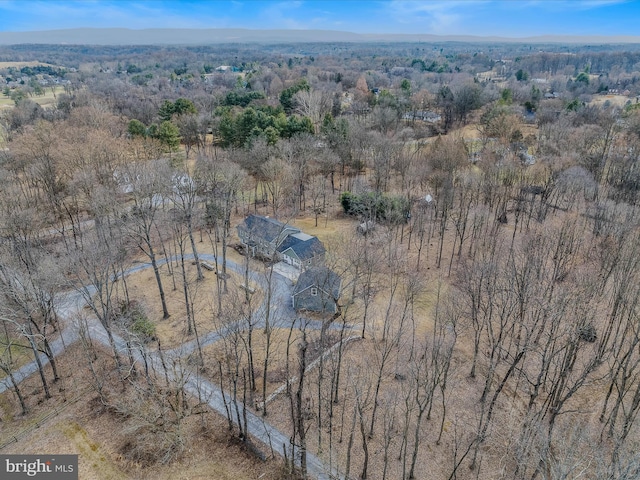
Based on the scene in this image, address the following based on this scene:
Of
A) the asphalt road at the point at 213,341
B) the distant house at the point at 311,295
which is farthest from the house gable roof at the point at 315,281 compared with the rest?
the asphalt road at the point at 213,341

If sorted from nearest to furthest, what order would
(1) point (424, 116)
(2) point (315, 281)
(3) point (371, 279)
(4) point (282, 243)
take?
(2) point (315, 281) → (3) point (371, 279) → (4) point (282, 243) → (1) point (424, 116)

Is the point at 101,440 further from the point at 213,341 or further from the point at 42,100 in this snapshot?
the point at 42,100

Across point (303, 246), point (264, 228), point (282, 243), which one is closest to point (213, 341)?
point (303, 246)

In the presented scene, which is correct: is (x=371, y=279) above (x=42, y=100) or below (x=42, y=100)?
below

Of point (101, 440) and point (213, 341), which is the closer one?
point (101, 440)

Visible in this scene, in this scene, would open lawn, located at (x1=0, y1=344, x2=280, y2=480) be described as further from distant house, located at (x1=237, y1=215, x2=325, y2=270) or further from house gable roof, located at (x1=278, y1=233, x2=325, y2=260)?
house gable roof, located at (x1=278, y1=233, x2=325, y2=260)

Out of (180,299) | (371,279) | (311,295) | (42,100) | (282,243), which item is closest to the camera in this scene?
(311,295)

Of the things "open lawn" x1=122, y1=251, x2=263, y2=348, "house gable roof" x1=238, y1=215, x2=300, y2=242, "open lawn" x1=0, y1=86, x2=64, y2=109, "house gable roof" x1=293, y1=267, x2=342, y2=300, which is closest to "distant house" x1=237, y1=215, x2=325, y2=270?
"house gable roof" x1=238, y1=215, x2=300, y2=242
